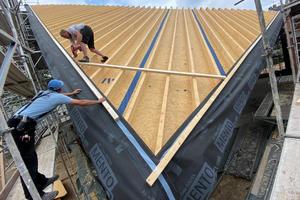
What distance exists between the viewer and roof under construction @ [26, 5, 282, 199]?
6.59ft

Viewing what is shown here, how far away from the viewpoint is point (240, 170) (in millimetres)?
5402

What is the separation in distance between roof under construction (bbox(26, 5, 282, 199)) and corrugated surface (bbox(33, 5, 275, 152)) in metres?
0.01

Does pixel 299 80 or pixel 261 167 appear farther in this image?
pixel 261 167

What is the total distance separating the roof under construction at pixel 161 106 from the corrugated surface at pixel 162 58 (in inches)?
0.6

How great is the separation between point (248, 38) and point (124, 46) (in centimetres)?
273

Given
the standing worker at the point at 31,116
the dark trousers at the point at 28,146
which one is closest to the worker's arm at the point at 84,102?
the standing worker at the point at 31,116

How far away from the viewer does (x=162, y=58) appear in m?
4.52

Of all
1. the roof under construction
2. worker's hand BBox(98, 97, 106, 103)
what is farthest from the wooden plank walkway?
worker's hand BBox(98, 97, 106, 103)

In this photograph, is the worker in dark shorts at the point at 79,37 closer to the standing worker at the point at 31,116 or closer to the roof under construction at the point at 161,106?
the roof under construction at the point at 161,106

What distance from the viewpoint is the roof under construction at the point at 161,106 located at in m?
2.01

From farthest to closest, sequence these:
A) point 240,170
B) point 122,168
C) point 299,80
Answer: point 240,170, point 299,80, point 122,168

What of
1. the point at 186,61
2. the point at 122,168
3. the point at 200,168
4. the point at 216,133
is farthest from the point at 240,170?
the point at 122,168

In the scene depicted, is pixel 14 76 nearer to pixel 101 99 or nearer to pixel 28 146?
pixel 28 146

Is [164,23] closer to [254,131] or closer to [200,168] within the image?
[254,131]
